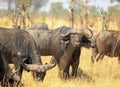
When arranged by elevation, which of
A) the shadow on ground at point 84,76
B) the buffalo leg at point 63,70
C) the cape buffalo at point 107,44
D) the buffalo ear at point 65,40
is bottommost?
the shadow on ground at point 84,76

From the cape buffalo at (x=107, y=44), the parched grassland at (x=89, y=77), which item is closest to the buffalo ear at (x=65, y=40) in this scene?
the parched grassland at (x=89, y=77)

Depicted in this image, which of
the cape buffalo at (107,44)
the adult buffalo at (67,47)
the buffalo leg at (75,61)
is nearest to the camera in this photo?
the adult buffalo at (67,47)

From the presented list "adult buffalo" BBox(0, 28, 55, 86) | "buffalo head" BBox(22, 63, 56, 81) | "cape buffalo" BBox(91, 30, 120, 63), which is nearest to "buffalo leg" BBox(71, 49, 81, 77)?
"adult buffalo" BBox(0, 28, 55, 86)

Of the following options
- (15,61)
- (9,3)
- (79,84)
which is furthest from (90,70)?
(9,3)

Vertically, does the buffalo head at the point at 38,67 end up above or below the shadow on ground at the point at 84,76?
above

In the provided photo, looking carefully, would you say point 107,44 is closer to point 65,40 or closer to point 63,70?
point 65,40

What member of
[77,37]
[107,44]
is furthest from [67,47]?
[107,44]

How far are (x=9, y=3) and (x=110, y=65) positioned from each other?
26470mm

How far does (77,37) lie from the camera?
12.1 meters

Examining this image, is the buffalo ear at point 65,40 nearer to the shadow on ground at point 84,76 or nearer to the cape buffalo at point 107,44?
the shadow on ground at point 84,76

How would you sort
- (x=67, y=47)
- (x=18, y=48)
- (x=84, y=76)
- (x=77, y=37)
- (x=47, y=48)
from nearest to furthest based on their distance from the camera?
(x=18, y=48) → (x=77, y=37) → (x=67, y=47) → (x=84, y=76) → (x=47, y=48)

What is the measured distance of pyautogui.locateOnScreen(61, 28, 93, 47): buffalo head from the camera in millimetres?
11988

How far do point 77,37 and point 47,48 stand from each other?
5.09 feet

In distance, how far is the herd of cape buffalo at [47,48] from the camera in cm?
917
